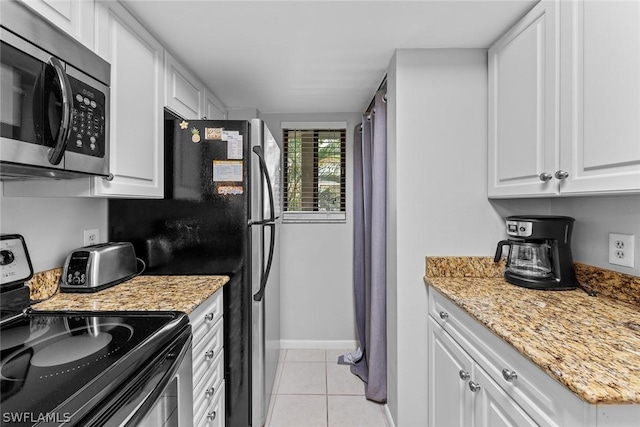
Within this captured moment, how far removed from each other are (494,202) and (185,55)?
1991mm

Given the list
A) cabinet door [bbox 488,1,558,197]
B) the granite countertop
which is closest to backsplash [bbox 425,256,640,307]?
cabinet door [bbox 488,1,558,197]

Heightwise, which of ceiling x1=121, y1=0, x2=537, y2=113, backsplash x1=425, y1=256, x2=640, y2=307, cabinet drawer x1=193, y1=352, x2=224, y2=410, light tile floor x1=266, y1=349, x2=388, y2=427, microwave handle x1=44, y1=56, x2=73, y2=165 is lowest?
light tile floor x1=266, y1=349, x2=388, y2=427

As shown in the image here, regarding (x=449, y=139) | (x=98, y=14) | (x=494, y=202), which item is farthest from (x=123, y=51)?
(x=494, y=202)

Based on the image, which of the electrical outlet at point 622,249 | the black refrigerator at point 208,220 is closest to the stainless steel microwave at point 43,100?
the black refrigerator at point 208,220

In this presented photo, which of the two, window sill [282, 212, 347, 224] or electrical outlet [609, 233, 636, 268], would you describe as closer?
electrical outlet [609, 233, 636, 268]

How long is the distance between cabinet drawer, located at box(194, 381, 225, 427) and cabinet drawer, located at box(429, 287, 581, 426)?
1.15 m

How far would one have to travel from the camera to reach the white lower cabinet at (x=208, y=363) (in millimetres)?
1319

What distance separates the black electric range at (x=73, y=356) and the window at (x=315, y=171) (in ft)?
6.54

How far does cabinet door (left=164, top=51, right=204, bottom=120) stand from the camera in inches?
69.8

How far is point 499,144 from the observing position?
1670 millimetres

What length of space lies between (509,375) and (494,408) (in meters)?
0.19

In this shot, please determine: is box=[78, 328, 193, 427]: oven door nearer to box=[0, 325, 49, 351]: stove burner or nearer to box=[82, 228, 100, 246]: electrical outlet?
box=[0, 325, 49, 351]: stove burner

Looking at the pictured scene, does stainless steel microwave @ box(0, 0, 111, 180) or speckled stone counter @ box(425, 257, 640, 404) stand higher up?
stainless steel microwave @ box(0, 0, 111, 180)

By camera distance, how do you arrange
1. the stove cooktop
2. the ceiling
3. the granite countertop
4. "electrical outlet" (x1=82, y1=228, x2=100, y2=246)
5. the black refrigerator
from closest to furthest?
1. the stove cooktop
2. the granite countertop
3. the ceiling
4. "electrical outlet" (x1=82, y1=228, x2=100, y2=246)
5. the black refrigerator
